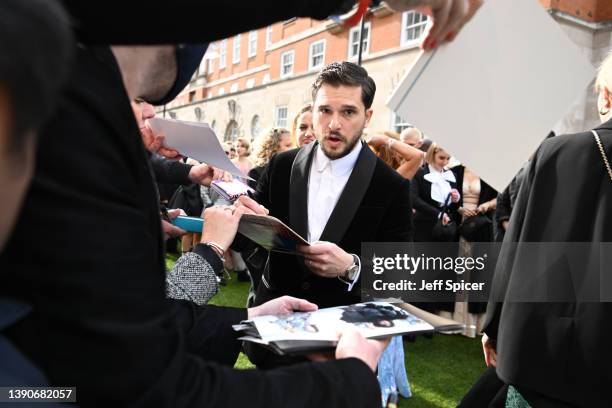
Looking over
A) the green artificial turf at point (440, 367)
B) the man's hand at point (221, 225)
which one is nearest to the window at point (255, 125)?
the green artificial turf at point (440, 367)

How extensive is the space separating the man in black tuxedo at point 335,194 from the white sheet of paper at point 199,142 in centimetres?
52

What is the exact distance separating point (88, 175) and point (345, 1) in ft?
1.64

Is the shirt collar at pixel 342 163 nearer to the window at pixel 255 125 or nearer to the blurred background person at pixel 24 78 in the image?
the blurred background person at pixel 24 78

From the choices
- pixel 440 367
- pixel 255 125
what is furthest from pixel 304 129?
pixel 255 125

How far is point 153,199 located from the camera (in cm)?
81

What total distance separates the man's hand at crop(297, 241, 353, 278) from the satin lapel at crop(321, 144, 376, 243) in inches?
9.3

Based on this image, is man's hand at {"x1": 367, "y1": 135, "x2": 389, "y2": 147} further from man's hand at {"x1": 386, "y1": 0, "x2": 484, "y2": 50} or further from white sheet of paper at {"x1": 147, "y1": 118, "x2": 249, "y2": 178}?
man's hand at {"x1": 386, "y1": 0, "x2": 484, "y2": 50}

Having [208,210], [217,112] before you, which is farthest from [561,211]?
[217,112]

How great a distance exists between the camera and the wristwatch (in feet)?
6.67

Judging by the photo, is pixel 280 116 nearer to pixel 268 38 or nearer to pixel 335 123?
pixel 268 38

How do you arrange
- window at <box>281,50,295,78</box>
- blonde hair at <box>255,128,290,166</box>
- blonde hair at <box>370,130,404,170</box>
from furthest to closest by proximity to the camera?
1. window at <box>281,50,295,78</box>
2. blonde hair at <box>255,128,290,166</box>
3. blonde hair at <box>370,130,404,170</box>

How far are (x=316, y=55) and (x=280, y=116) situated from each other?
3900 mm

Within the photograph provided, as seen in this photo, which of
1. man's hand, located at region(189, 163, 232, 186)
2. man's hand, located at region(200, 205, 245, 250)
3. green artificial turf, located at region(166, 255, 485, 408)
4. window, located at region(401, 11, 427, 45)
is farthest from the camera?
window, located at region(401, 11, 427, 45)

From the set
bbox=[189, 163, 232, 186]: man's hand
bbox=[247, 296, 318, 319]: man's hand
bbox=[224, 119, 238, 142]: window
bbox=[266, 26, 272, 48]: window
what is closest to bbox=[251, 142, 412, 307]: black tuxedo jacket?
bbox=[189, 163, 232, 186]: man's hand
